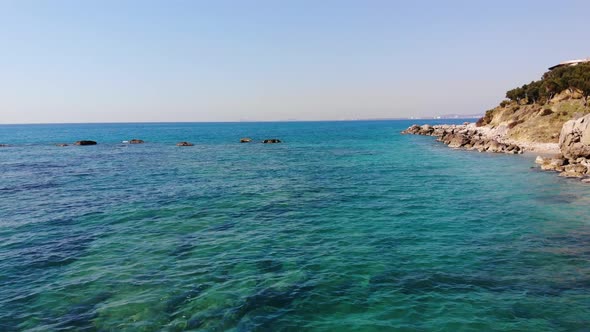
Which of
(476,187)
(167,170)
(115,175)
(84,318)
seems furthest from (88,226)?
(476,187)

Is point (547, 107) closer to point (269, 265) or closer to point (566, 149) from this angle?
point (566, 149)

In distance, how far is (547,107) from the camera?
8219 cm

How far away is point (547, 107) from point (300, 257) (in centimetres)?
8475

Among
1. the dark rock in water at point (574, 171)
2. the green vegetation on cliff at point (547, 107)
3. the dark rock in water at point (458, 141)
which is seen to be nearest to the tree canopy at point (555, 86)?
the green vegetation on cliff at point (547, 107)

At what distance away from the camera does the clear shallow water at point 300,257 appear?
14.4 metres

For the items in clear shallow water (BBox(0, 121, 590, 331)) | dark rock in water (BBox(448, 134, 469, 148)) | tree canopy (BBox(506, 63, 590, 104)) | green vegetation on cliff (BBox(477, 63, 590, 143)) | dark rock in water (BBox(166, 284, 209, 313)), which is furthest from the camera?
dark rock in water (BBox(448, 134, 469, 148))

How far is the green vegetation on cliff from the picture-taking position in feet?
237

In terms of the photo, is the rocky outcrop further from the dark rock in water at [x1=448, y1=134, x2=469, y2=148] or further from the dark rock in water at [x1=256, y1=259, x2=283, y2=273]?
the dark rock in water at [x1=256, y1=259, x2=283, y2=273]

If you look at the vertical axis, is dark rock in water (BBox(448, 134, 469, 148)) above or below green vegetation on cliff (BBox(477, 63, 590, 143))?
below

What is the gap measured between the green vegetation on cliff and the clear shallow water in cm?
3887

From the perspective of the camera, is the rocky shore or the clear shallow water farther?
the rocky shore

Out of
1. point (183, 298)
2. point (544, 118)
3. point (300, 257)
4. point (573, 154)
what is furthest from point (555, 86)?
point (183, 298)

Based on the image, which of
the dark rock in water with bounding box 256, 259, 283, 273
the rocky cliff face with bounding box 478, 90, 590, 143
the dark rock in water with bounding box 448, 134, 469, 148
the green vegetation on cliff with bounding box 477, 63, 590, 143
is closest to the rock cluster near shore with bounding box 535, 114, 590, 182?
the green vegetation on cliff with bounding box 477, 63, 590, 143

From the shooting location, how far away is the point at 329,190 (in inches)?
1564
